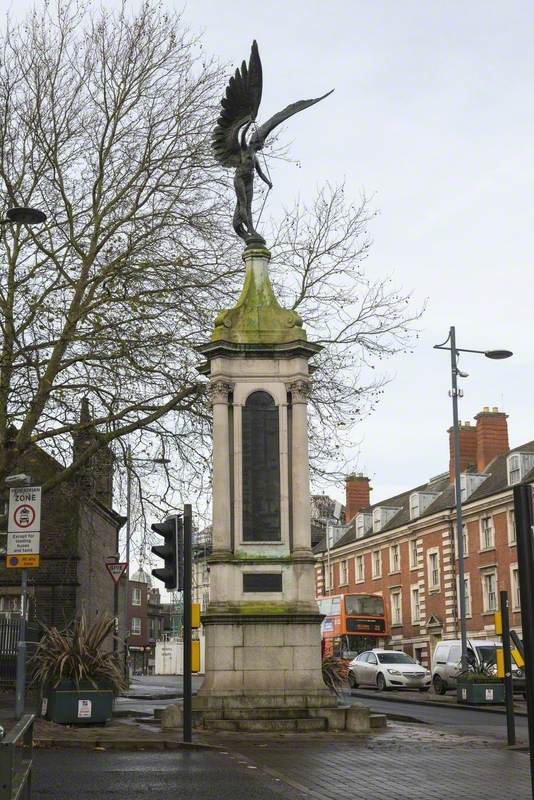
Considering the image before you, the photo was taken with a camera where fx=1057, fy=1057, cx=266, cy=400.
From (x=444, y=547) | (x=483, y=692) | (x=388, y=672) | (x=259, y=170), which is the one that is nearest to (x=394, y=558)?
(x=444, y=547)

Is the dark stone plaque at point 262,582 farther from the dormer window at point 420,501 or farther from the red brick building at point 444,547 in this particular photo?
the dormer window at point 420,501

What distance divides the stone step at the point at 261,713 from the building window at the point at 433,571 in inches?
1791

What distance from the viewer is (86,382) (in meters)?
22.5

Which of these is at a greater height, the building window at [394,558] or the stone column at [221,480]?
the building window at [394,558]

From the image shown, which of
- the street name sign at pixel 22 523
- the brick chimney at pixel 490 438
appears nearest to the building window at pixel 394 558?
the brick chimney at pixel 490 438

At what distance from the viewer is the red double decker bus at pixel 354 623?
1957 inches

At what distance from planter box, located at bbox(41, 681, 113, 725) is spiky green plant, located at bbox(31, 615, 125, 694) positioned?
111 mm

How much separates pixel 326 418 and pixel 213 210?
5358mm

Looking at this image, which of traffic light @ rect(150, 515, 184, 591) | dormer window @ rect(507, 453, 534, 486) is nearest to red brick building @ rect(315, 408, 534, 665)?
dormer window @ rect(507, 453, 534, 486)

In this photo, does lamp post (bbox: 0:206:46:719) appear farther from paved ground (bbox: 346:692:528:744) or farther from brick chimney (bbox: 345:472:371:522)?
brick chimney (bbox: 345:472:371:522)

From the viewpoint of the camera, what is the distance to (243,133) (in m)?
20.0

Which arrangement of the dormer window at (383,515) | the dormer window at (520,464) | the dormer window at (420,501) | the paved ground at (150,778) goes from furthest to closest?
the dormer window at (383,515) < the dormer window at (420,501) < the dormer window at (520,464) < the paved ground at (150,778)

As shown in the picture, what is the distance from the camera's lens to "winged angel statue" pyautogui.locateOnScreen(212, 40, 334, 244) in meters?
19.8

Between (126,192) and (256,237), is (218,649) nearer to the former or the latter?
(256,237)
